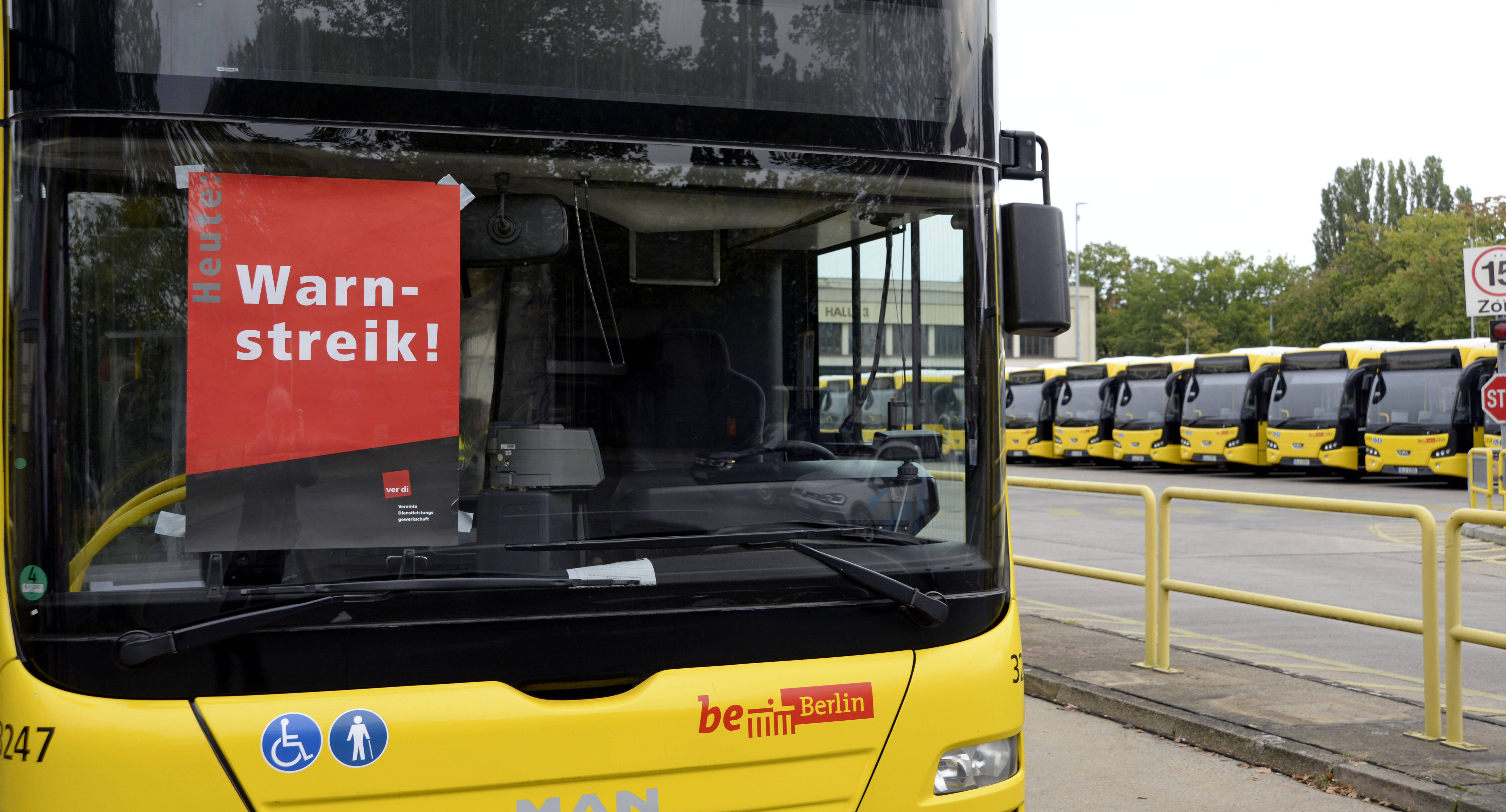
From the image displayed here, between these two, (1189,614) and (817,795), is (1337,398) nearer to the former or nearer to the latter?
(1189,614)

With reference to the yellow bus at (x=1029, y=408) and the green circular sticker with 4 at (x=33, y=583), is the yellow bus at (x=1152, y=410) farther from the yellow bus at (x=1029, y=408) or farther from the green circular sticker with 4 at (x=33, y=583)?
the green circular sticker with 4 at (x=33, y=583)

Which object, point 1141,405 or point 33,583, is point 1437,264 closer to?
point 1141,405

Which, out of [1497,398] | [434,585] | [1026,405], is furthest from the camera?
[1026,405]

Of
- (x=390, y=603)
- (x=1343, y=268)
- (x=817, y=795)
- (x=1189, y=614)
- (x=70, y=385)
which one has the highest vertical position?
(x=1343, y=268)

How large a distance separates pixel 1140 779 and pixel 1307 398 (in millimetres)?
26068

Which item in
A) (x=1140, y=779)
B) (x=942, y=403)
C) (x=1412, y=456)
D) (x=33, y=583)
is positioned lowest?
(x=1140, y=779)

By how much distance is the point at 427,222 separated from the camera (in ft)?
9.55

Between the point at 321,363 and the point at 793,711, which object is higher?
the point at 321,363

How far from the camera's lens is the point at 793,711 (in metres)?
2.95

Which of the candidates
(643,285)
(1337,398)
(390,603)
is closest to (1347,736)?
(643,285)

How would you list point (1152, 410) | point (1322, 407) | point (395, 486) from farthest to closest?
point (1152, 410) → point (1322, 407) → point (395, 486)

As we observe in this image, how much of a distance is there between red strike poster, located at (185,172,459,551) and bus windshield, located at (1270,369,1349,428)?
28380mm

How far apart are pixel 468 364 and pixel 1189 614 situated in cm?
807

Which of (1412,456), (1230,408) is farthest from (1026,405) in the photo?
(1412,456)
